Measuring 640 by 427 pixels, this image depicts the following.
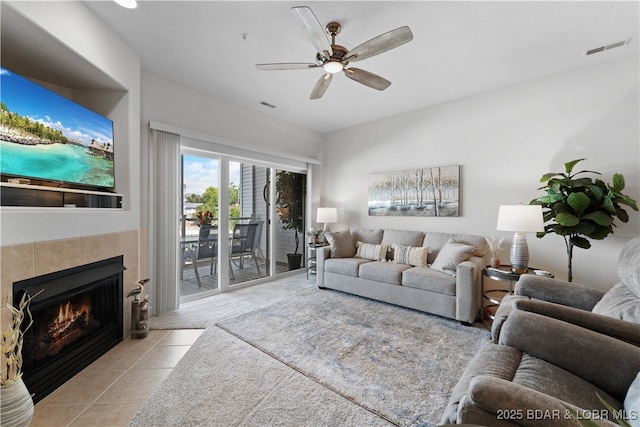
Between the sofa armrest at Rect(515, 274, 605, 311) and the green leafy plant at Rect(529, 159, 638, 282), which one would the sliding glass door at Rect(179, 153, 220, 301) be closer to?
the sofa armrest at Rect(515, 274, 605, 311)

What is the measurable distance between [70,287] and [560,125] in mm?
5012

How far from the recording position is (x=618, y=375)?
112cm

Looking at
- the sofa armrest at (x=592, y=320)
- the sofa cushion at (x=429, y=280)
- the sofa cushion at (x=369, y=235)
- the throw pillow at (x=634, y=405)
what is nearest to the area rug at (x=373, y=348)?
the sofa cushion at (x=429, y=280)

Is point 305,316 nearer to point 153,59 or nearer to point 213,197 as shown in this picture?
point 213,197

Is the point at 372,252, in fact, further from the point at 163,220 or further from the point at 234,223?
the point at 163,220

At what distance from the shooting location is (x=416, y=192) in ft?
13.5

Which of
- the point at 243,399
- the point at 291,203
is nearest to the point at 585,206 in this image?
the point at 243,399

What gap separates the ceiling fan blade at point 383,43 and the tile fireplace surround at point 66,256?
2567mm

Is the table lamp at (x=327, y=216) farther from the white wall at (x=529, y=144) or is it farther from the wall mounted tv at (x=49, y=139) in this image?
the wall mounted tv at (x=49, y=139)

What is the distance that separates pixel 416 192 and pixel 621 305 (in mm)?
2764

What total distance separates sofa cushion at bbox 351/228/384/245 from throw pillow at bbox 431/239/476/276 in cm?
115

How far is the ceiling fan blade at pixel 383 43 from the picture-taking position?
1.81m

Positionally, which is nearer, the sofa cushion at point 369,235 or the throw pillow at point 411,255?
the throw pillow at point 411,255

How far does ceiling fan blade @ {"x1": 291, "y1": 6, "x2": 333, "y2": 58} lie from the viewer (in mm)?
1653
